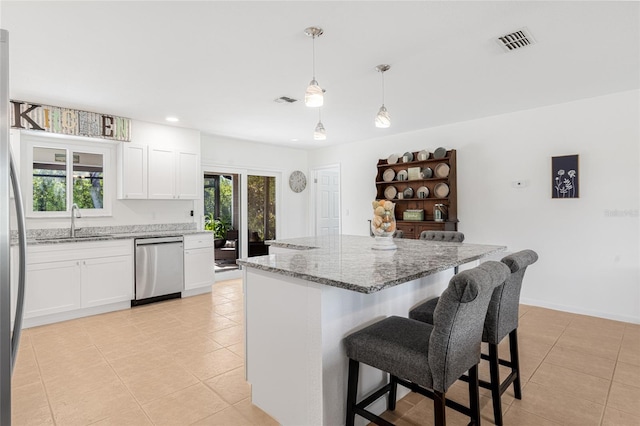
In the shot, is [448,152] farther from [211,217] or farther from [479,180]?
[211,217]

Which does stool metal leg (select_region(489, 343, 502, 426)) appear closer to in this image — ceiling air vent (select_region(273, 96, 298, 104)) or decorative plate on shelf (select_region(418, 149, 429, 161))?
ceiling air vent (select_region(273, 96, 298, 104))

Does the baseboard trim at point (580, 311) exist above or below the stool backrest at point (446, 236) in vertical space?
below

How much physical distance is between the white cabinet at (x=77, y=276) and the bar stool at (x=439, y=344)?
3653 millimetres

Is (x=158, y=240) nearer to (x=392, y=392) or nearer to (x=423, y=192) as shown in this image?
(x=392, y=392)

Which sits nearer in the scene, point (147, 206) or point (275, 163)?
point (147, 206)

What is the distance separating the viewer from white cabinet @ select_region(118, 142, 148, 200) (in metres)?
4.59

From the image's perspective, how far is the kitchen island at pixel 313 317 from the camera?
1744mm

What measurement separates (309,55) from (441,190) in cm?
310

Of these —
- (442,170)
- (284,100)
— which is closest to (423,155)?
(442,170)

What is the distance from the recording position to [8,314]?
112cm

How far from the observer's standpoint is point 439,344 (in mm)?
1467

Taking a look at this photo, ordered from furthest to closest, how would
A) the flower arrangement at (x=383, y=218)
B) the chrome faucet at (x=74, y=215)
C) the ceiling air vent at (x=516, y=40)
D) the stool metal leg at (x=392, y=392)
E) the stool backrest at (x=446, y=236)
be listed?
1. the chrome faucet at (x=74, y=215)
2. the stool backrest at (x=446, y=236)
3. the flower arrangement at (x=383, y=218)
4. the ceiling air vent at (x=516, y=40)
5. the stool metal leg at (x=392, y=392)

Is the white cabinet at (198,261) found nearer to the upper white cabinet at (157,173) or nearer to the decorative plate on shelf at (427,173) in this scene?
the upper white cabinet at (157,173)

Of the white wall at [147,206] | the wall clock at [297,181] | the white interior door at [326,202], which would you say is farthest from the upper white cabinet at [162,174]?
the white interior door at [326,202]
